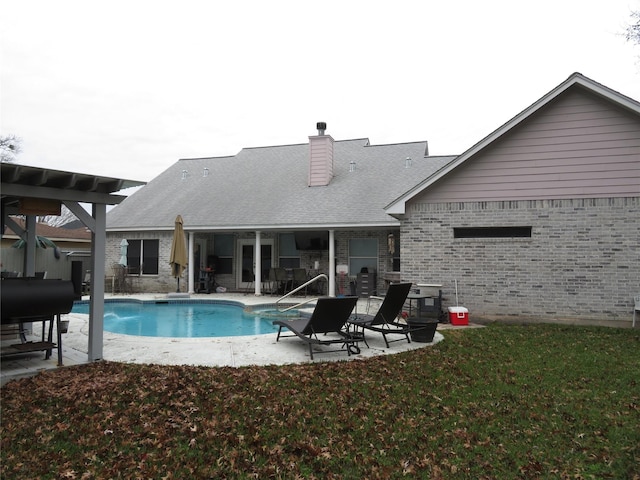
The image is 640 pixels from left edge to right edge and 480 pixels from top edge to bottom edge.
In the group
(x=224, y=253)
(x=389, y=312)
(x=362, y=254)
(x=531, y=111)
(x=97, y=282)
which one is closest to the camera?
(x=97, y=282)

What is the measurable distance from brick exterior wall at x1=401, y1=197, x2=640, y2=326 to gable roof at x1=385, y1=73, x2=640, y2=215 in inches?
17.2

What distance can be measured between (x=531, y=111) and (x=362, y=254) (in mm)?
8159

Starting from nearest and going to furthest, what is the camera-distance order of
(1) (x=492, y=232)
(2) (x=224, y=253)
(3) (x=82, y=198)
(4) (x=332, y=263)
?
(3) (x=82, y=198), (1) (x=492, y=232), (4) (x=332, y=263), (2) (x=224, y=253)

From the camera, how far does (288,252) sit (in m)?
18.0

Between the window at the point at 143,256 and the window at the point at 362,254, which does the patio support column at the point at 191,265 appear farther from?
the window at the point at 362,254

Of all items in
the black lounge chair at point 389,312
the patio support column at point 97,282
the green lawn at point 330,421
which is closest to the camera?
the green lawn at point 330,421

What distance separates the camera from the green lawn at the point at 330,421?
11.9 feet

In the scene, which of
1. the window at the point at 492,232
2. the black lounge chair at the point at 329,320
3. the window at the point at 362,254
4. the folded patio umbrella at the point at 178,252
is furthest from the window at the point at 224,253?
the black lounge chair at the point at 329,320

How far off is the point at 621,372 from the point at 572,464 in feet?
11.2

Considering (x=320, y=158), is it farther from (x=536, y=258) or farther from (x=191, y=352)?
(x=191, y=352)

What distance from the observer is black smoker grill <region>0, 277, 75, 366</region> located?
569 centimetres

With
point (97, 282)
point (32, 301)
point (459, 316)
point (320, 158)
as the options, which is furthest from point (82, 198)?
point (320, 158)

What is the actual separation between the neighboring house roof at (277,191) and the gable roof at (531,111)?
11.4ft

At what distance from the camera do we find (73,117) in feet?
58.6
